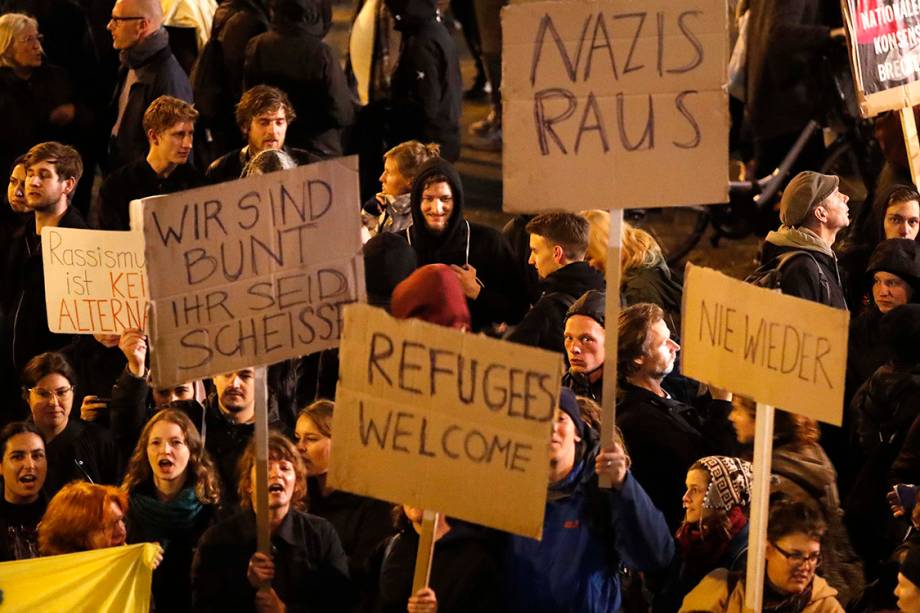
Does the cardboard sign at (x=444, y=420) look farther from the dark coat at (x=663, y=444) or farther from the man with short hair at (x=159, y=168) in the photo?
the man with short hair at (x=159, y=168)

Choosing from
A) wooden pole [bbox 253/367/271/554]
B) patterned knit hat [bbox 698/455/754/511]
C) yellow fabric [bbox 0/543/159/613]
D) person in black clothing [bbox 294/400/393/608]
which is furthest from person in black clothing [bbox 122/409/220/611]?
patterned knit hat [bbox 698/455/754/511]

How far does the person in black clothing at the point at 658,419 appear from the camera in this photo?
20.0 ft

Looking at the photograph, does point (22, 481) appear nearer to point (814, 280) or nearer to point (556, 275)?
point (556, 275)

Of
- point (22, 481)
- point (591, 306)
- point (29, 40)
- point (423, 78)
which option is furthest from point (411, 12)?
point (22, 481)

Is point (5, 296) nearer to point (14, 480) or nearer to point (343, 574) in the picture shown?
point (14, 480)

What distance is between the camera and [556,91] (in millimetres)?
5211

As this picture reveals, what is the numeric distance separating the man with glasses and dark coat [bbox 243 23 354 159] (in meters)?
0.40

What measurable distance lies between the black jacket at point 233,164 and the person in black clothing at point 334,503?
2.72 metres

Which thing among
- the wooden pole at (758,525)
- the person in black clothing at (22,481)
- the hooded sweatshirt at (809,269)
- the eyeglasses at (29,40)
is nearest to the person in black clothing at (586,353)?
the hooded sweatshirt at (809,269)

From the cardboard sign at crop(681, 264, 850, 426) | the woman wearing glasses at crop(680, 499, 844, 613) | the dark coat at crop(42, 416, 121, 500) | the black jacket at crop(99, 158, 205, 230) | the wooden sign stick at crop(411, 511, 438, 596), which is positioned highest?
the cardboard sign at crop(681, 264, 850, 426)

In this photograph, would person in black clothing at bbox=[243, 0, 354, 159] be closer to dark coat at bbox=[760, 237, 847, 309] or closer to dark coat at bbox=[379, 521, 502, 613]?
dark coat at bbox=[760, 237, 847, 309]

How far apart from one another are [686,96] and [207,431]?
2.26 m

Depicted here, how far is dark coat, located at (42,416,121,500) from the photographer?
261 inches

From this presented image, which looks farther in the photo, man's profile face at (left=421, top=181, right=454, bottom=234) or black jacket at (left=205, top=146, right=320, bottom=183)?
black jacket at (left=205, top=146, right=320, bottom=183)
